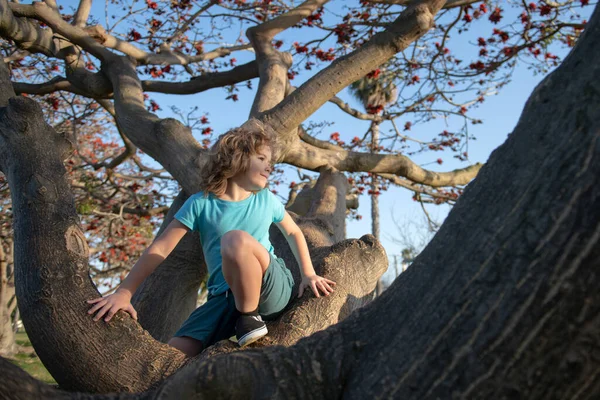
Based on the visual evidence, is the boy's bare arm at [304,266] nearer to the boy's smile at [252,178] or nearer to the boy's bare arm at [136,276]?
the boy's smile at [252,178]

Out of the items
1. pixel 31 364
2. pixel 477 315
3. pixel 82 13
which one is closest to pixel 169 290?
pixel 477 315

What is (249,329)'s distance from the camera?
7.70ft

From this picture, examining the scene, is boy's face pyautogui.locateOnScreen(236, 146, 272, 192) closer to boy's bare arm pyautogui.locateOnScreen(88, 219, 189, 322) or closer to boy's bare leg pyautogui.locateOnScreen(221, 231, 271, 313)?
boy's bare arm pyautogui.locateOnScreen(88, 219, 189, 322)

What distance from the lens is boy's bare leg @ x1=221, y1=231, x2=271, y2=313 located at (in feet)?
7.29

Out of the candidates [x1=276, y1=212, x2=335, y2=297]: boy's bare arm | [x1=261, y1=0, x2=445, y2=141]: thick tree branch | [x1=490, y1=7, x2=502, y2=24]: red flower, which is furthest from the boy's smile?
[x1=490, y1=7, x2=502, y2=24]: red flower

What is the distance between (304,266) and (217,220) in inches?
20.3

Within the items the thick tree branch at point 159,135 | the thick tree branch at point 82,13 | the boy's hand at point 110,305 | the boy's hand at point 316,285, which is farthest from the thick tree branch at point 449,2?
the boy's hand at point 110,305

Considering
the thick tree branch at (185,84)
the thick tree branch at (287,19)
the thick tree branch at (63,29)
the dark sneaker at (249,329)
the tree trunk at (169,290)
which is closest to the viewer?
the dark sneaker at (249,329)

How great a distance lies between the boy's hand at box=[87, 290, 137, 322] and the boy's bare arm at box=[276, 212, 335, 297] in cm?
86

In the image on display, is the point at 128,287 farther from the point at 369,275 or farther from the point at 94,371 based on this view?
the point at 369,275

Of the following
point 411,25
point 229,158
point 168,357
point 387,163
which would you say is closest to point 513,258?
point 168,357

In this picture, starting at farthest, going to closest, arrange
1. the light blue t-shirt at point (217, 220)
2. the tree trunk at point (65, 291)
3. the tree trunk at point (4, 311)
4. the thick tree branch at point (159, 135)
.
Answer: the tree trunk at point (4, 311)
the thick tree branch at point (159, 135)
the light blue t-shirt at point (217, 220)
the tree trunk at point (65, 291)

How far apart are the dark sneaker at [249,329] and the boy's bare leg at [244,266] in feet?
0.13

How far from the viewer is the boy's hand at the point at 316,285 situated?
267cm
